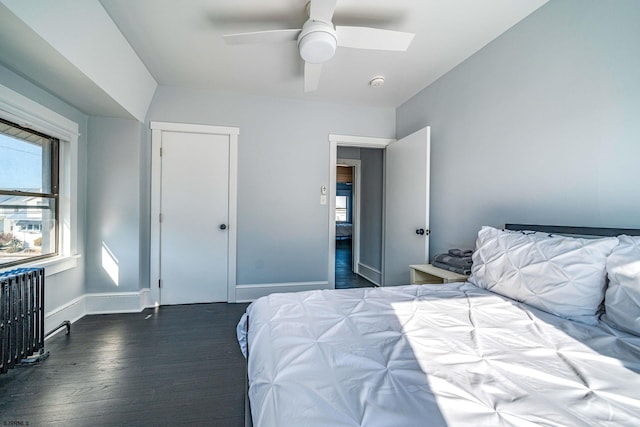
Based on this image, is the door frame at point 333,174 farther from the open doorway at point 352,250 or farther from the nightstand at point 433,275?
the nightstand at point 433,275

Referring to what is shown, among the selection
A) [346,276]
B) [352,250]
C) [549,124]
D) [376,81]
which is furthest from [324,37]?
[352,250]

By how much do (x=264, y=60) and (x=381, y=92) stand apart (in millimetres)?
1425

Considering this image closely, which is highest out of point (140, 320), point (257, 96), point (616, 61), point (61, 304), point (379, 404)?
point (257, 96)

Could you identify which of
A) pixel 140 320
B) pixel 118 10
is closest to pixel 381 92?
pixel 118 10

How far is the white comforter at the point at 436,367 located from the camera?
2.07ft

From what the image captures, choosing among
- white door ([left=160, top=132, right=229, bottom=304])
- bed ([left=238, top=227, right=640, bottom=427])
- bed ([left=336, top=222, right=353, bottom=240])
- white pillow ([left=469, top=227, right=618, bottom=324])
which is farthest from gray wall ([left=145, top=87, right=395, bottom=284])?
bed ([left=336, top=222, right=353, bottom=240])

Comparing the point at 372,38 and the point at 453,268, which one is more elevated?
the point at 372,38

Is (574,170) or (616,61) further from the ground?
(616,61)

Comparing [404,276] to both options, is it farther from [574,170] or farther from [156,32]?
[156,32]

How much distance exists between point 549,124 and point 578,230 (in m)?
0.73

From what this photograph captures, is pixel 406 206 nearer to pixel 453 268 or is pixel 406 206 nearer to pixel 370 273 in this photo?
pixel 453 268

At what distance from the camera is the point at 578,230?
5.02ft

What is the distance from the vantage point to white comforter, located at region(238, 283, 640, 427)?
2.07ft

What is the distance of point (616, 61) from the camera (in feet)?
4.71
